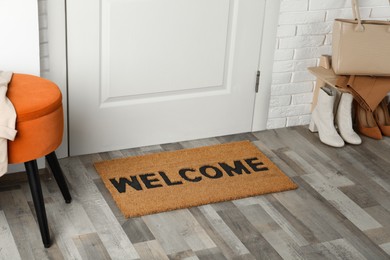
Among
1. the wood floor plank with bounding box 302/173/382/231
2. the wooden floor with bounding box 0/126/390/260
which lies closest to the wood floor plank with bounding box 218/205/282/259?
the wooden floor with bounding box 0/126/390/260

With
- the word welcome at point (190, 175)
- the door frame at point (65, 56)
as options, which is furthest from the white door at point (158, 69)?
the word welcome at point (190, 175)

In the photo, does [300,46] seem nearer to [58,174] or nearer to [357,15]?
[357,15]

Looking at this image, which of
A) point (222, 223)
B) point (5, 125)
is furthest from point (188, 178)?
point (5, 125)

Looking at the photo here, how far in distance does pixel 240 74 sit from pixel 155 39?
1.55 feet

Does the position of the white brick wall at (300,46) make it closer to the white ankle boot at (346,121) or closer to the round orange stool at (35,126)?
the white ankle boot at (346,121)

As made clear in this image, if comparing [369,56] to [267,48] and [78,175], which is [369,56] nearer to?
[267,48]

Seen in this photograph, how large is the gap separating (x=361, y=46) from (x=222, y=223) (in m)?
1.03

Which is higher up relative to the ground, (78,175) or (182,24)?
(182,24)

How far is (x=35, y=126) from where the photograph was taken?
90.2 inches

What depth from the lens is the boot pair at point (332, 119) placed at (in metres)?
3.29

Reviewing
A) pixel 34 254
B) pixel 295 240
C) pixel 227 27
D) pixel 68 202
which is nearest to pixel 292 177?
pixel 295 240

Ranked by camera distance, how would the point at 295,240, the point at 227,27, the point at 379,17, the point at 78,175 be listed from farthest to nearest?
the point at 379,17, the point at 227,27, the point at 78,175, the point at 295,240

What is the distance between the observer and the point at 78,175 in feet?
9.48

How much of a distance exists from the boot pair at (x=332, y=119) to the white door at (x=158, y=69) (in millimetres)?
323
